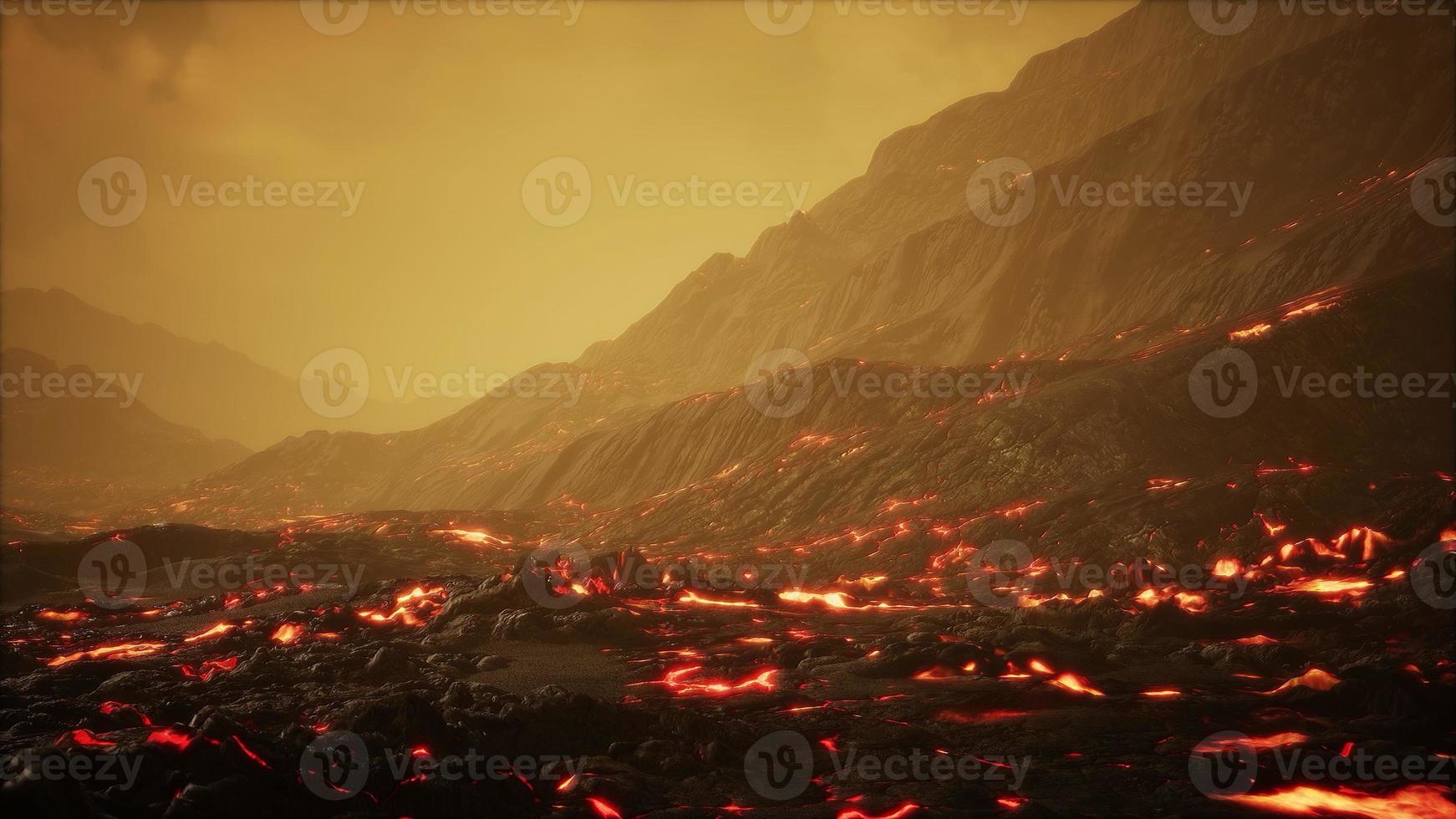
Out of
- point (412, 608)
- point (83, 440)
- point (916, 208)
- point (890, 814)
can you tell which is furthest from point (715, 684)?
point (83, 440)

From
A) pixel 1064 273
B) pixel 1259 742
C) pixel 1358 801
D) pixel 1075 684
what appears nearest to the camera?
pixel 1358 801

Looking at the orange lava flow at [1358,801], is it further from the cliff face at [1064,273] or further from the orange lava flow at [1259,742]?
the cliff face at [1064,273]

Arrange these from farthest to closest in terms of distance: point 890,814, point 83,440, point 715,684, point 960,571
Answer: point 83,440
point 960,571
point 715,684
point 890,814

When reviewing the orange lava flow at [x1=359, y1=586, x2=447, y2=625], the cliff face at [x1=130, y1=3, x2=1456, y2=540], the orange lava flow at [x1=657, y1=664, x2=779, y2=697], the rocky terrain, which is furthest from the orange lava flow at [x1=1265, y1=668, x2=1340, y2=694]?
the orange lava flow at [x1=359, y1=586, x2=447, y2=625]

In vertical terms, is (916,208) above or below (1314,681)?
above

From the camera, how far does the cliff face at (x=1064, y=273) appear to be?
154ft

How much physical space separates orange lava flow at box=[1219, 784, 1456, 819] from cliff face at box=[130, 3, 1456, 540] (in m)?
26.8

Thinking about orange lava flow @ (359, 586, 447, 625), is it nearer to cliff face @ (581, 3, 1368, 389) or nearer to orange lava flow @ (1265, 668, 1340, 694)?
orange lava flow @ (1265, 668, 1340, 694)

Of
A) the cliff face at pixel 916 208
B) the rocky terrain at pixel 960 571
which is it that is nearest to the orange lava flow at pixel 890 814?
the rocky terrain at pixel 960 571

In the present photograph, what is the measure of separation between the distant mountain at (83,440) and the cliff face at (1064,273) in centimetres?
5277

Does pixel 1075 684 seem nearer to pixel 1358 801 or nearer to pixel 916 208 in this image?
pixel 1358 801

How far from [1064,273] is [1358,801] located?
207 ft

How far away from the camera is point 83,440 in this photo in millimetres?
161250

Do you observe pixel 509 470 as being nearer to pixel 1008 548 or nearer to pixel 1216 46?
pixel 1008 548
